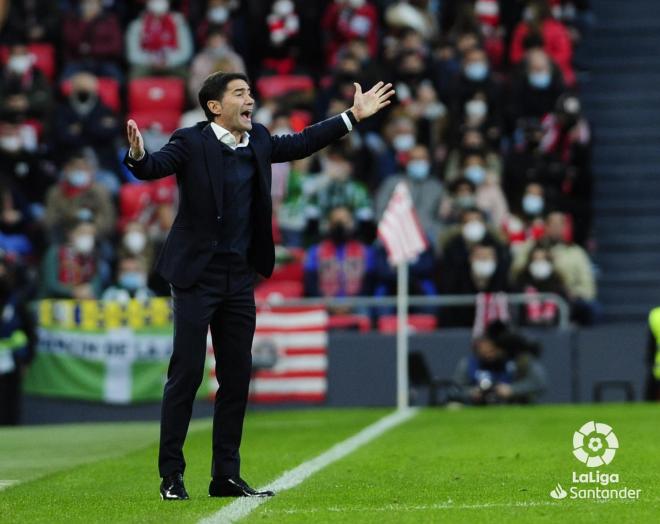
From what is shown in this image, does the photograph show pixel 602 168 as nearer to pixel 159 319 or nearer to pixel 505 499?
pixel 159 319

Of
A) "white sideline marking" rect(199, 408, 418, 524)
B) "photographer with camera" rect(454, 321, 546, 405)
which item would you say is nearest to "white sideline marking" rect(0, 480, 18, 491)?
"white sideline marking" rect(199, 408, 418, 524)

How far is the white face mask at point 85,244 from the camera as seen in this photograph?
71.6 ft

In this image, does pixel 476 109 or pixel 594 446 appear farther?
pixel 476 109

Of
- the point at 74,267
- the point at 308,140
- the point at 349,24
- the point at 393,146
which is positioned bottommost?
the point at 74,267

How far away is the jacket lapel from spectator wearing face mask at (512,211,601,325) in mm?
12202

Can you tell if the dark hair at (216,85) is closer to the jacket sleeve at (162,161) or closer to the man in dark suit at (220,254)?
the man in dark suit at (220,254)

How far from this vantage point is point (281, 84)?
24.5 meters

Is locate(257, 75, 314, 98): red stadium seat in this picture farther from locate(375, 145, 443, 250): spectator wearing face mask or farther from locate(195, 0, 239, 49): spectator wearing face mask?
locate(375, 145, 443, 250): spectator wearing face mask

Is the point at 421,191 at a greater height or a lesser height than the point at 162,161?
greater

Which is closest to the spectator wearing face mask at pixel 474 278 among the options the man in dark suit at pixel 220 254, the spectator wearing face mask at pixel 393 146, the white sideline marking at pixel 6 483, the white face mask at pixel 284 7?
the spectator wearing face mask at pixel 393 146

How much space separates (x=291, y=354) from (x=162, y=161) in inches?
475

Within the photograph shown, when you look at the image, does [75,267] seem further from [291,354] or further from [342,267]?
[342,267]

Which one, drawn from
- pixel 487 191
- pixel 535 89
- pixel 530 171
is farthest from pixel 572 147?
pixel 487 191

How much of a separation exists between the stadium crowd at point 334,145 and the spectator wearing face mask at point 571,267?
0.02 metres
